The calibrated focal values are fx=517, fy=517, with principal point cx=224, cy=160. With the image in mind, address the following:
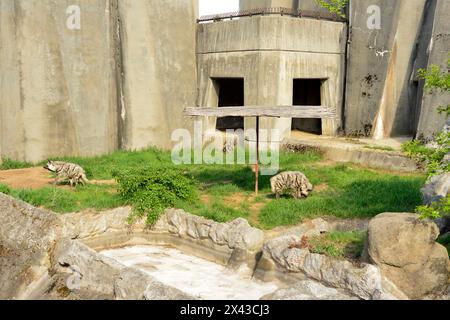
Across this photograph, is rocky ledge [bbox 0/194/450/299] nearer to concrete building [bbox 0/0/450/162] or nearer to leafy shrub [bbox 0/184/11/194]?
leafy shrub [bbox 0/184/11/194]

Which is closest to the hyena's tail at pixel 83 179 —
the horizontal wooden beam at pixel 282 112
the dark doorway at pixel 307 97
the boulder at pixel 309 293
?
the horizontal wooden beam at pixel 282 112

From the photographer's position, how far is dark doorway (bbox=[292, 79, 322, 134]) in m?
24.0

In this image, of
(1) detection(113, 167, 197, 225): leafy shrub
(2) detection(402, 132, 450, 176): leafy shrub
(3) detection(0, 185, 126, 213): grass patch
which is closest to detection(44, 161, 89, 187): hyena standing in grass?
(3) detection(0, 185, 126, 213): grass patch

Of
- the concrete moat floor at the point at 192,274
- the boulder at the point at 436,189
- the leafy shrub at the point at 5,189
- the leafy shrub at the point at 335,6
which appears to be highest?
the leafy shrub at the point at 335,6

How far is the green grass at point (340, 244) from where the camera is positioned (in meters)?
9.77

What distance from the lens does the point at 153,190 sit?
43.3ft

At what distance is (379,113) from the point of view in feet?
67.3

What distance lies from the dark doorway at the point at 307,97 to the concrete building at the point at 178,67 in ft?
7.33

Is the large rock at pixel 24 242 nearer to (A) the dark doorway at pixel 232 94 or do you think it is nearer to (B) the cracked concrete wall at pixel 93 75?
(B) the cracked concrete wall at pixel 93 75

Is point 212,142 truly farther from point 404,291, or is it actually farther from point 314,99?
point 404,291

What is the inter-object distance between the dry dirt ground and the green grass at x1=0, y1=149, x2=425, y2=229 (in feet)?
2.73

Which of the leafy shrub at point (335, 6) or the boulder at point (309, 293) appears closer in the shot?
the boulder at point (309, 293)
